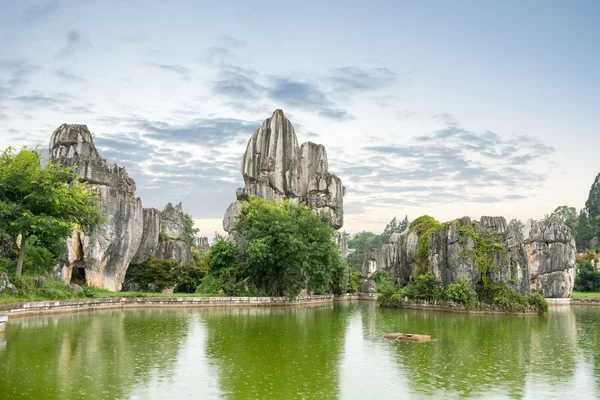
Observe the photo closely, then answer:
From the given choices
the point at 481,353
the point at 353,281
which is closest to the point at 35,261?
the point at 481,353

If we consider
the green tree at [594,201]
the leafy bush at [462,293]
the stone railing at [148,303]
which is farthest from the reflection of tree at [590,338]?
the green tree at [594,201]

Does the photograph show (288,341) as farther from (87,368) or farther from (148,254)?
(148,254)

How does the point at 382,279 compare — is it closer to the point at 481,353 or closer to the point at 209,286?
the point at 209,286

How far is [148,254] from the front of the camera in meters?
46.5

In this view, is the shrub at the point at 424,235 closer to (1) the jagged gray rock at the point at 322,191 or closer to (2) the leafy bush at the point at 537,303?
(2) the leafy bush at the point at 537,303

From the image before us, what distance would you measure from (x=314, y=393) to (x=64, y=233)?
20.1 meters

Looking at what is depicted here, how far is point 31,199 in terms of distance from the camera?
29172 millimetres

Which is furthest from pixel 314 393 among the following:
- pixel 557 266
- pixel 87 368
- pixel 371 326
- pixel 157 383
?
pixel 557 266

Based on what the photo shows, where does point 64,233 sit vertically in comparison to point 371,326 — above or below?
above

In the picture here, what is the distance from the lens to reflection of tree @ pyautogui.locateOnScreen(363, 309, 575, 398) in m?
15.6

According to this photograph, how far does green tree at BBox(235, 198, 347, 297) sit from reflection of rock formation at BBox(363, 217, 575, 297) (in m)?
7.42

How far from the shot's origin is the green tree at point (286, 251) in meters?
42.1

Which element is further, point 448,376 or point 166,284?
point 166,284

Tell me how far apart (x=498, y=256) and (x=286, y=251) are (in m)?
14.0
